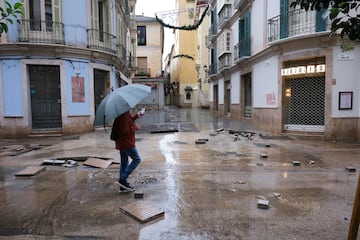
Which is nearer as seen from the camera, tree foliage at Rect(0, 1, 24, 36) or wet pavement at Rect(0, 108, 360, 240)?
tree foliage at Rect(0, 1, 24, 36)

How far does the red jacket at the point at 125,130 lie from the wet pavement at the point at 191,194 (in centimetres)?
89

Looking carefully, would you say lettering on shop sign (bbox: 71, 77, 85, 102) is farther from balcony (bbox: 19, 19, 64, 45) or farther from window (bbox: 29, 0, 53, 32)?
window (bbox: 29, 0, 53, 32)

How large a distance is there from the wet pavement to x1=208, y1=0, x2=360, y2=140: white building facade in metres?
2.45

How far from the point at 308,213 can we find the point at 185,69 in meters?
39.1

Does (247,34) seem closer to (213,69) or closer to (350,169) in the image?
(213,69)

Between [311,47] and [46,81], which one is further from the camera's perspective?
[46,81]

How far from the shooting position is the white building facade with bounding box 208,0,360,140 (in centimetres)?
1083

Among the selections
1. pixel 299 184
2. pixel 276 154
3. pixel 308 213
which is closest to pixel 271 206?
pixel 308 213

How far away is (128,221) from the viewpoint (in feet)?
12.7

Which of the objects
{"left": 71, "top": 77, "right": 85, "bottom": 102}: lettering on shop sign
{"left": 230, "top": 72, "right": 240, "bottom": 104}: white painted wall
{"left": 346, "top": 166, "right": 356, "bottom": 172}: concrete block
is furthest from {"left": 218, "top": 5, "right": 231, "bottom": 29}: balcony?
{"left": 346, "top": 166, "right": 356, "bottom": 172}: concrete block

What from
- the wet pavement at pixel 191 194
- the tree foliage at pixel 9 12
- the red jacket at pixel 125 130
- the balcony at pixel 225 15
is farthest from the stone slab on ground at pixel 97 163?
the balcony at pixel 225 15

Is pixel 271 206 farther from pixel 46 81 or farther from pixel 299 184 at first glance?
pixel 46 81

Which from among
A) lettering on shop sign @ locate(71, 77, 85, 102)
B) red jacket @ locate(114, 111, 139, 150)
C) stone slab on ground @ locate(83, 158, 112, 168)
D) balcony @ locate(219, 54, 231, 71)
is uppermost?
balcony @ locate(219, 54, 231, 71)

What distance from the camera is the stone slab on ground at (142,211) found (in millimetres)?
3898
